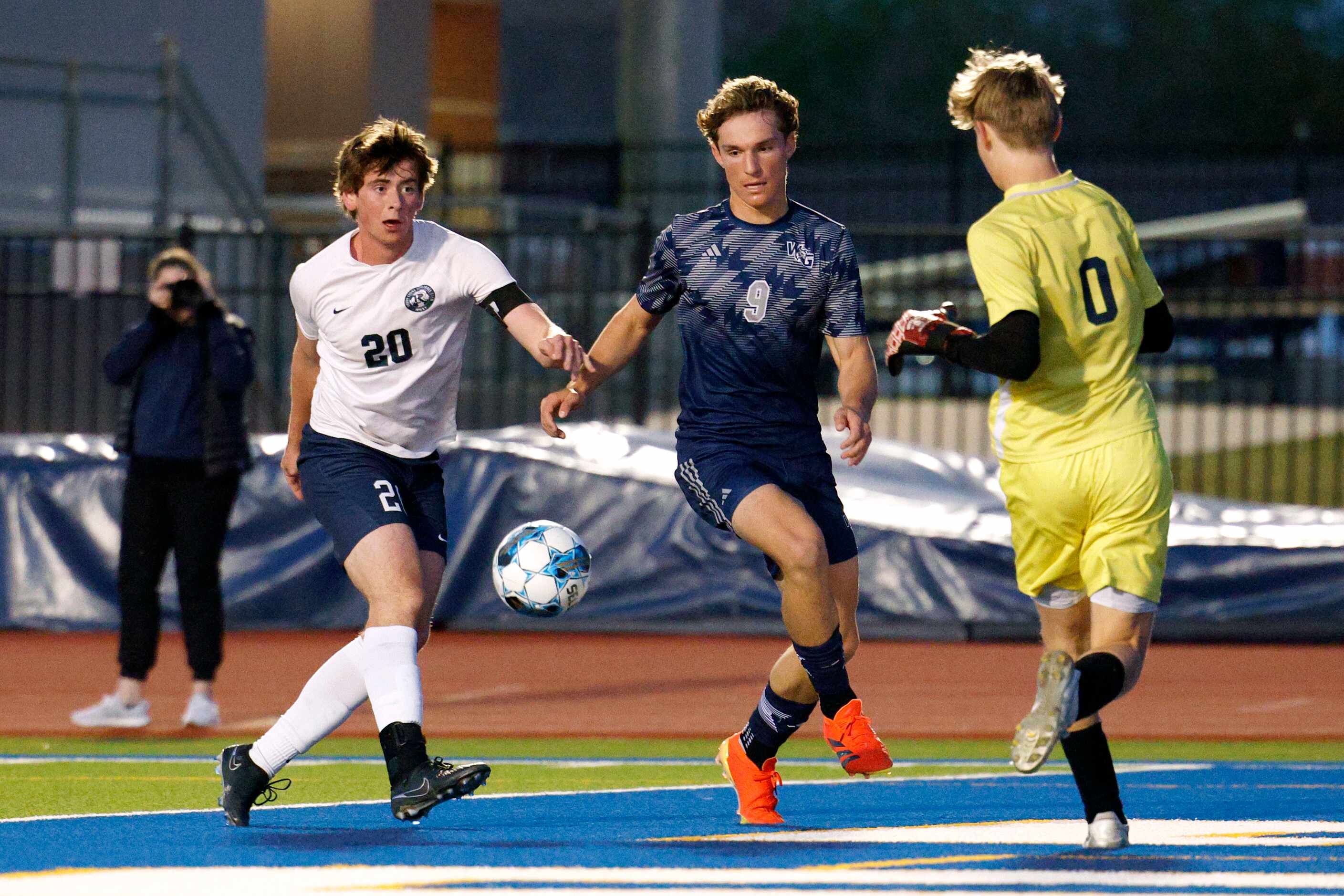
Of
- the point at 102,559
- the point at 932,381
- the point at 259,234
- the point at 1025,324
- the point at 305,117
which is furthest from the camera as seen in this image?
the point at 305,117

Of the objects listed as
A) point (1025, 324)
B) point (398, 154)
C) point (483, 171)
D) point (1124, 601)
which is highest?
point (483, 171)

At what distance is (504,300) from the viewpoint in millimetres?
6262

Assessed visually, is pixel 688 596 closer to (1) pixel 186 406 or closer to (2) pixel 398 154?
(1) pixel 186 406

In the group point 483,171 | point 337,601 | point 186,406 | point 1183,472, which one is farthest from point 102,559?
point 483,171

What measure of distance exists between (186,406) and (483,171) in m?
25.2

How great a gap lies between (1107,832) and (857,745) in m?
0.84

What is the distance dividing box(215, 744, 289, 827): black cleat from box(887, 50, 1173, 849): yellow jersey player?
2358 millimetres

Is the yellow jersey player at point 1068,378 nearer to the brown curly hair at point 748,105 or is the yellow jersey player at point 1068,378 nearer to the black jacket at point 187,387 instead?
the brown curly hair at point 748,105

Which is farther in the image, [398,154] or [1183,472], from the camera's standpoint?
[1183,472]

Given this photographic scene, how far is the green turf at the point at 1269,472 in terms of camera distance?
61.6 ft

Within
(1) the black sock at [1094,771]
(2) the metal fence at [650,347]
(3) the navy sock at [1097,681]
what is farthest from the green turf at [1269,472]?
(3) the navy sock at [1097,681]

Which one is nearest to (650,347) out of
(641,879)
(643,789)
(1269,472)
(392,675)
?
(1269,472)

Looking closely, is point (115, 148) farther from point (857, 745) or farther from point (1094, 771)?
point (1094, 771)

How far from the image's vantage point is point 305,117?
33875 millimetres
